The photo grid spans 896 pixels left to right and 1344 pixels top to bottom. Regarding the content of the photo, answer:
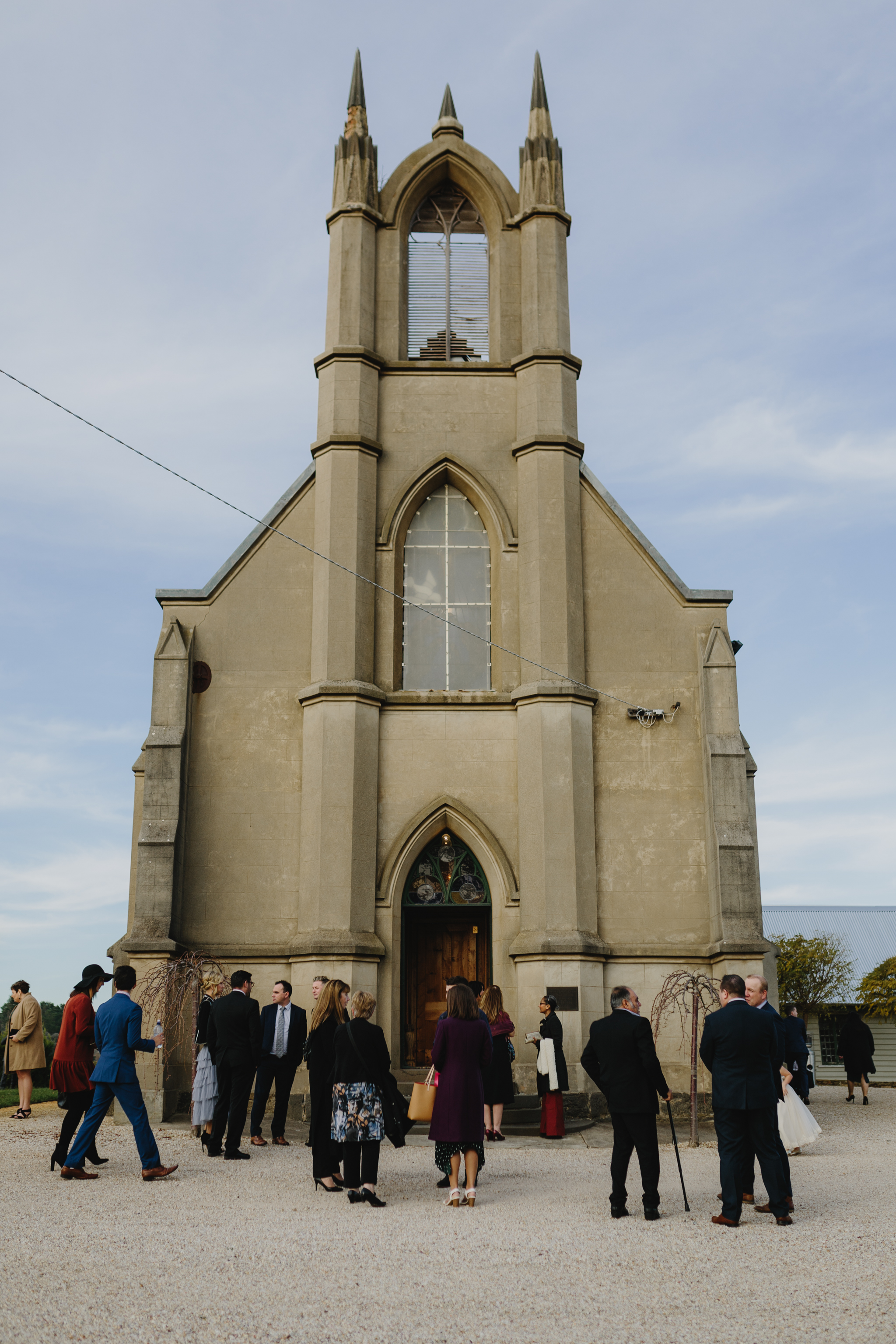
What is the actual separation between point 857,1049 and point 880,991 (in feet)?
48.2

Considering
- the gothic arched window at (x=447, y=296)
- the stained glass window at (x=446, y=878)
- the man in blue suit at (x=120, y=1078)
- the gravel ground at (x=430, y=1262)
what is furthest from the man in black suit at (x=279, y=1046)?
the gothic arched window at (x=447, y=296)

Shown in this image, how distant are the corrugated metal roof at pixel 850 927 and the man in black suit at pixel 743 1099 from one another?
32199 millimetres

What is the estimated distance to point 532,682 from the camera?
17516 mm

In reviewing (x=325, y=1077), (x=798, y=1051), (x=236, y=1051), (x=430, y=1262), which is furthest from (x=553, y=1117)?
(x=430, y=1262)

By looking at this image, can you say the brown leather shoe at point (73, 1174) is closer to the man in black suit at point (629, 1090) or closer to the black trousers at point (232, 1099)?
the black trousers at point (232, 1099)

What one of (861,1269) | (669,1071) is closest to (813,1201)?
(861,1269)

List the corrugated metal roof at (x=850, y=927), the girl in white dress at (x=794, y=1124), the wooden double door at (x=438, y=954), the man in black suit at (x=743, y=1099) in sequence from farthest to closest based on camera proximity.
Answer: the corrugated metal roof at (x=850, y=927)
the wooden double door at (x=438, y=954)
the girl in white dress at (x=794, y=1124)
the man in black suit at (x=743, y=1099)

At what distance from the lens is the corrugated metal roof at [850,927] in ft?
131

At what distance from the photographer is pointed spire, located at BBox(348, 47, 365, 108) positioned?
2041 centimetres

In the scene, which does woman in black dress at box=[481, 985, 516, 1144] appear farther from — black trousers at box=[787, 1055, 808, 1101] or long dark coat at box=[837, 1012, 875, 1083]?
long dark coat at box=[837, 1012, 875, 1083]

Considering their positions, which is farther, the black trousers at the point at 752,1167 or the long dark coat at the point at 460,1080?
the long dark coat at the point at 460,1080

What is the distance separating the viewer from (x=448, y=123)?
20.7 m

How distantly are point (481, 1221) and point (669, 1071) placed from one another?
8854 mm

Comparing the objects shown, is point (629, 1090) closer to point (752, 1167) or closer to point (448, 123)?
point (752, 1167)
